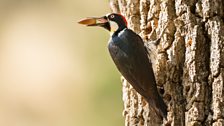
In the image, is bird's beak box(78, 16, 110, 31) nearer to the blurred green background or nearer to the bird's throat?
the bird's throat

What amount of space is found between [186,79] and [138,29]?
822 mm

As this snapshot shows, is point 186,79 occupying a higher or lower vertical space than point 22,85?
higher

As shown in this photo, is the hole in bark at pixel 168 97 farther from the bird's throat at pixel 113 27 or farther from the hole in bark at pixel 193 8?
the bird's throat at pixel 113 27

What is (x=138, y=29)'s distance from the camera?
712 cm

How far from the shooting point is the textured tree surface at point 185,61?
6270 millimetres

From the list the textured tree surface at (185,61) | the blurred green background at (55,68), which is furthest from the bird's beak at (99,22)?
the blurred green background at (55,68)

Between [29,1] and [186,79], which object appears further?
[29,1]

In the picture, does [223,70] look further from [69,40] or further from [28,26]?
[28,26]

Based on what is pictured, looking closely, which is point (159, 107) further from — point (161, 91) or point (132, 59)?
point (132, 59)

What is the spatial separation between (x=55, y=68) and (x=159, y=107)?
27.9 ft

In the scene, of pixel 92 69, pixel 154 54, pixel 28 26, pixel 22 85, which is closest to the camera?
pixel 154 54

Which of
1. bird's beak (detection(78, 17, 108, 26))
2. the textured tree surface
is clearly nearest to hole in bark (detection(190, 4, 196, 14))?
the textured tree surface

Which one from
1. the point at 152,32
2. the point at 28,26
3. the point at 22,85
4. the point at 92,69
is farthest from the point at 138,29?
the point at 28,26

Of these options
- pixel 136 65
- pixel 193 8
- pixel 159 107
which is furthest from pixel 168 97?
pixel 193 8
